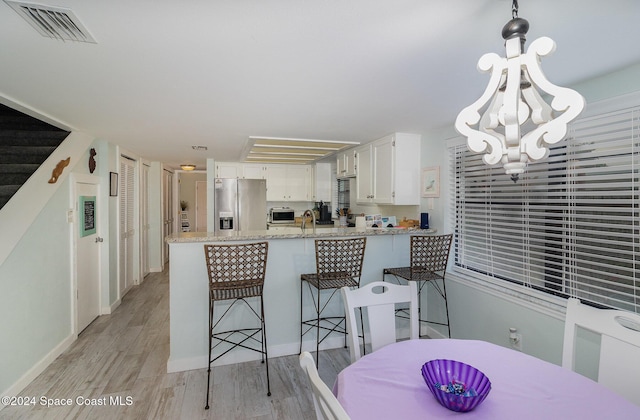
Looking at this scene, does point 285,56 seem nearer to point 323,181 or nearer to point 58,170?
point 58,170

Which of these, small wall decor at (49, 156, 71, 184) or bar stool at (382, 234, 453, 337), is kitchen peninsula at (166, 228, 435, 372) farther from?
small wall decor at (49, 156, 71, 184)

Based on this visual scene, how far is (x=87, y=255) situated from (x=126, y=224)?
1.25 meters

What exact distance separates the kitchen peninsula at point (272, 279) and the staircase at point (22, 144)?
5.29 feet

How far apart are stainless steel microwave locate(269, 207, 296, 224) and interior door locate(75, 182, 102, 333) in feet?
9.04

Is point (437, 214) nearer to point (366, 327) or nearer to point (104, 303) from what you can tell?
point (366, 327)

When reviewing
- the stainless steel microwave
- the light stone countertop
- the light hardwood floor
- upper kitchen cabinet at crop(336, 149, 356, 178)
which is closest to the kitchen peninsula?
the light stone countertop

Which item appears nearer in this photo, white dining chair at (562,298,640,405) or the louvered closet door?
white dining chair at (562,298,640,405)

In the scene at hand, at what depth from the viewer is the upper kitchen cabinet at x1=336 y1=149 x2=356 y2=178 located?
4520mm

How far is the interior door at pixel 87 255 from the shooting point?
335 cm

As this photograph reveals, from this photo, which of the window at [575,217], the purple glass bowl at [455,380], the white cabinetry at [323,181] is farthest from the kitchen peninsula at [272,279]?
the white cabinetry at [323,181]

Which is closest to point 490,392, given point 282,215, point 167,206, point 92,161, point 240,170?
point 92,161

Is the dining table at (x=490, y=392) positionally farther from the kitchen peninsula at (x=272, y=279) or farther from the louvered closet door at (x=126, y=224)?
the louvered closet door at (x=126, y=224)

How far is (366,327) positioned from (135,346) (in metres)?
2.33

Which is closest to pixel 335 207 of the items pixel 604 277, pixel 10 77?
pixel 604 277
